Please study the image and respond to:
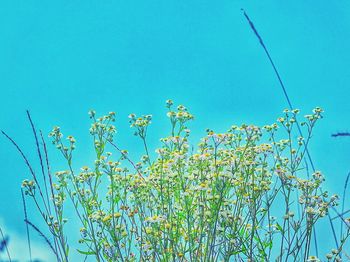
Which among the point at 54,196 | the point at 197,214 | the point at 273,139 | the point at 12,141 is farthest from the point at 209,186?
the point at 12,141

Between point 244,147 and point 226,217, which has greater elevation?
point 244,147

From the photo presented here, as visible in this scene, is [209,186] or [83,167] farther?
[83,167]

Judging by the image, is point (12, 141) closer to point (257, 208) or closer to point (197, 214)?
point (197, 214)

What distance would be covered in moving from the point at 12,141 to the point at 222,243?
131 centimetres

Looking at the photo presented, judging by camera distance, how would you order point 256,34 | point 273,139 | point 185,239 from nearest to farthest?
point 256,34 < point 185,239 < point 273,139

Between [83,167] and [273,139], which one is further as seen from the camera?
[273,139]

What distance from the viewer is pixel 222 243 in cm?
321

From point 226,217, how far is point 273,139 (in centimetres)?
71

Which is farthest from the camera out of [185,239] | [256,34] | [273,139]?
[273,139]

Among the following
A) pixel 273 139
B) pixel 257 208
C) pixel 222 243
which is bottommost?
pixel 222 243

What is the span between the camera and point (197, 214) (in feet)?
10.4

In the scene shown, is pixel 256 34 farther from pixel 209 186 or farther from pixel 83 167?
pixel 83 167

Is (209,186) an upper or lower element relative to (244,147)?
lower

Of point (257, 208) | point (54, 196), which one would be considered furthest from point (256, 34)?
point (54, 196)
